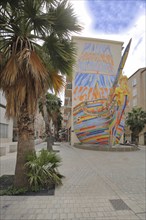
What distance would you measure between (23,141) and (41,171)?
1.14 metres

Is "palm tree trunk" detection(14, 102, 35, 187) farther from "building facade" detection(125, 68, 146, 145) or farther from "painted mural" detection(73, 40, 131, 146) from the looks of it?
"building facade" detection(125, 68, 146, 145)

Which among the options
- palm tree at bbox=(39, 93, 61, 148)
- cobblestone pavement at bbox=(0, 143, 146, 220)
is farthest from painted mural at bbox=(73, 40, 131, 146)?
cobblestone pavement at bbox=(0, 143, 146, 220)

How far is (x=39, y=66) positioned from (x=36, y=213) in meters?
3.73

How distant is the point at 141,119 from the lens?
3816cm

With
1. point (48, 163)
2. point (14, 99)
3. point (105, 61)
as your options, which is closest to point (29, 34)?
point (14, 99)

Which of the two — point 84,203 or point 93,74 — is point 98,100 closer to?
point 93,74

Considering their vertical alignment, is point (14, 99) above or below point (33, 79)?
below

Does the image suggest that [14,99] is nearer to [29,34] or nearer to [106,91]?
[29,34]

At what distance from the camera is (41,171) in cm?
588

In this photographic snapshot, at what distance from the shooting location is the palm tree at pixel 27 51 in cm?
507

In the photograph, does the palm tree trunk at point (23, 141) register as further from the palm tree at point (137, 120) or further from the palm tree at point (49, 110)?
the palm tree at point (137, 120)

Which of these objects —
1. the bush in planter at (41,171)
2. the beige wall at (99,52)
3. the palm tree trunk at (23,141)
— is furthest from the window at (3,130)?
the palm tree trunk at (23,141)

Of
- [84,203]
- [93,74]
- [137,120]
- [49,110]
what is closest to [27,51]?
[84,203]

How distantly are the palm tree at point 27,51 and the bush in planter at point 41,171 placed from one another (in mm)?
221
